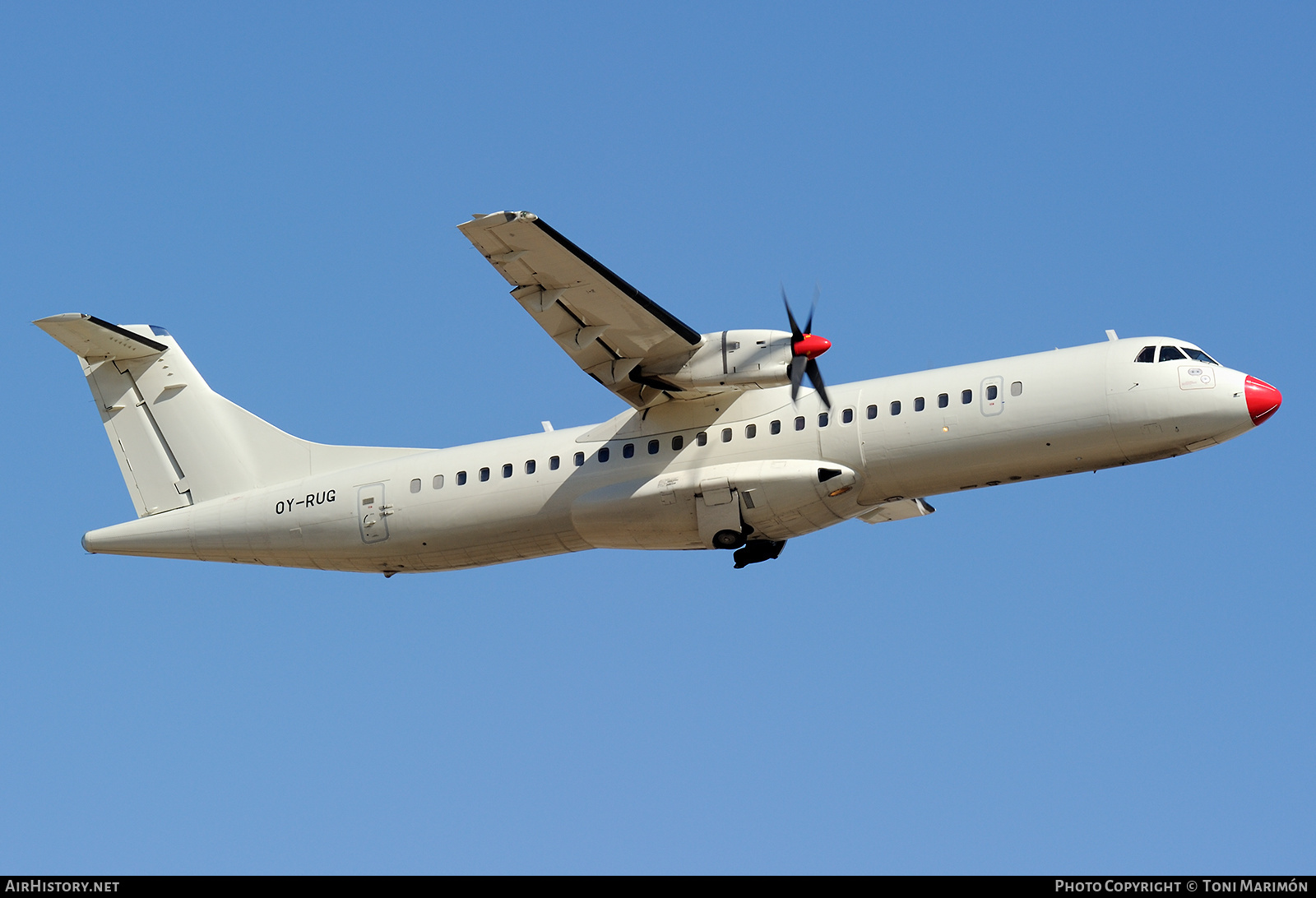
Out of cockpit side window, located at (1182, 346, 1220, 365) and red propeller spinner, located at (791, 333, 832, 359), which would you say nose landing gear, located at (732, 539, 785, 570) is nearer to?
red propeller spinner, located at (791, 333, 832, 359)

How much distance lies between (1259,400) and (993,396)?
3.71 m

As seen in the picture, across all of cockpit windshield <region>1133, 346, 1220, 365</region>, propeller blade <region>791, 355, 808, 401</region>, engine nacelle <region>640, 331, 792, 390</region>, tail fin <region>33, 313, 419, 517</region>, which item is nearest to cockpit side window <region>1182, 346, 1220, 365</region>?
cockpit windshield <region>1133, 346, 1220, 365</region>

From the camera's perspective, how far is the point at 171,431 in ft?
88.7

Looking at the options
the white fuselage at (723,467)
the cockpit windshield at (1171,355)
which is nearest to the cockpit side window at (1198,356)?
the cockpit windshield at (1171,355)

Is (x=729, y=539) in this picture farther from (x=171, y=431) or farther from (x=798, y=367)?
(x=171, y=431)

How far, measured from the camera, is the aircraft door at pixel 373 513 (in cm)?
2461

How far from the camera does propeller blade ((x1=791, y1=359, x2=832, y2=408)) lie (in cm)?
2192

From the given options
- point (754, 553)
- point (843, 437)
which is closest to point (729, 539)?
point (754, 553)

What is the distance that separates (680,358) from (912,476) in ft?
13.0

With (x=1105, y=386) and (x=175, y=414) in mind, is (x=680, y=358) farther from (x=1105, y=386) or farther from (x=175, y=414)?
(x=175, y=414)
